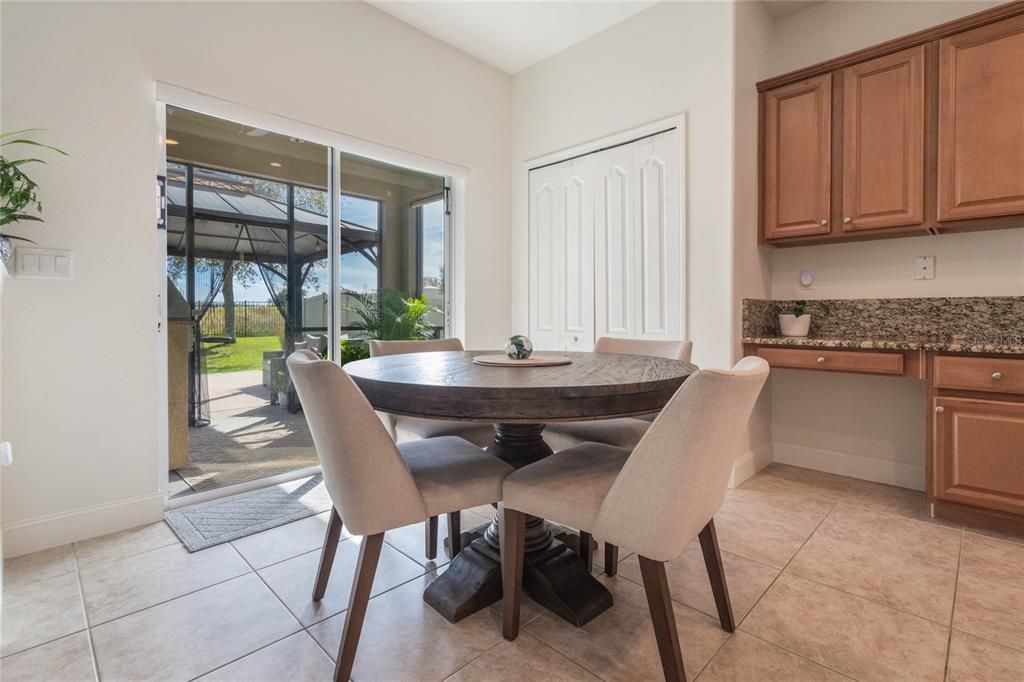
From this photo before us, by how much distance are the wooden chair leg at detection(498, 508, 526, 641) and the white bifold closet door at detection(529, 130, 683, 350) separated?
1.95 meters

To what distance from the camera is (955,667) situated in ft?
4.36

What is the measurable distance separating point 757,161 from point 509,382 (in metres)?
2.54

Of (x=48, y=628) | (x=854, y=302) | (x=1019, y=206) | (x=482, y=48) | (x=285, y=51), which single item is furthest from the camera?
(x=482, y=48)

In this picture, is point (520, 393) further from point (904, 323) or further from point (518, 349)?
point (904, 323)

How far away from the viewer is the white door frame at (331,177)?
92.0 inches

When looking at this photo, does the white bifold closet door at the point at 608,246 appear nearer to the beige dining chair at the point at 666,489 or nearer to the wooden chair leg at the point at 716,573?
the wooden chair leg at the point at 716,573

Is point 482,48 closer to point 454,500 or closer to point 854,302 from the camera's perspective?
point 854,302

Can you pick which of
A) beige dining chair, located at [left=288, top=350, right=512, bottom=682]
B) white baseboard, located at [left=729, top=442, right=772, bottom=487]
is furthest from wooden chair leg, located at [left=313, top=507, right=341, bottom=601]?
white baseboard, located at [left=729, top=442, right=772, bottom=487]

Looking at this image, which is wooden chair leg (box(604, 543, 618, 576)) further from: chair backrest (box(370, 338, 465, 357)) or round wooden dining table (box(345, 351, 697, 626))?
chair backrest (box(370, 338, 465, 357))

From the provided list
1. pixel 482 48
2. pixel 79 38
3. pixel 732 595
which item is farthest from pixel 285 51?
pixel 732 595

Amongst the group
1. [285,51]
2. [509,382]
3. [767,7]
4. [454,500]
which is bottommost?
[454,500]

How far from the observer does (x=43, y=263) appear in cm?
199

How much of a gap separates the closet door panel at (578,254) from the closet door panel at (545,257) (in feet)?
0.22

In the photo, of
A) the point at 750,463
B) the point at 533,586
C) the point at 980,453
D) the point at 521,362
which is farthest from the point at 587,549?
the point at 980,453
